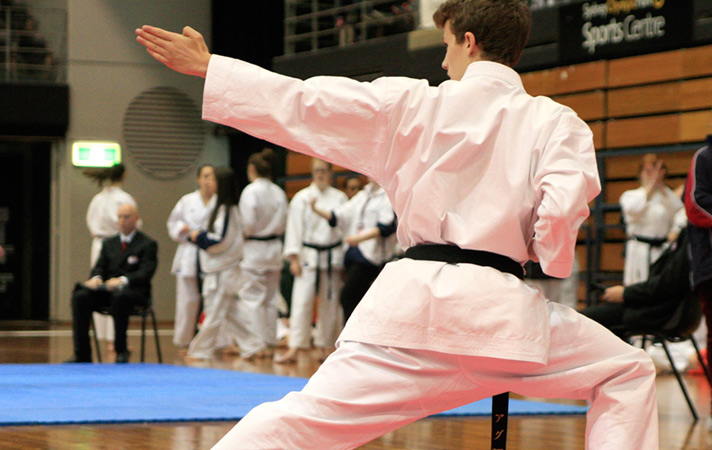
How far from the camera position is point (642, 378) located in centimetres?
210

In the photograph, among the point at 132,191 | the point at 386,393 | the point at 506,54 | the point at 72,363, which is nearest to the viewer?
the point at 386,393

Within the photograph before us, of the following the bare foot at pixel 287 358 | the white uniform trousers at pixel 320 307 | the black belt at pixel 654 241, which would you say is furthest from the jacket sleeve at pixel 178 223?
the black belt at pixel 654 241

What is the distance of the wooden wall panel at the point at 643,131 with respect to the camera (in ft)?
29.3

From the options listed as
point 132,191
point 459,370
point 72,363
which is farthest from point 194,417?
point 132,191

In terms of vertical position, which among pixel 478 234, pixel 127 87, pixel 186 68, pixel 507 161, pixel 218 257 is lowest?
pixel 218 257

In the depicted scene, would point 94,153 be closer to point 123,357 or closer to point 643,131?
point 123,357

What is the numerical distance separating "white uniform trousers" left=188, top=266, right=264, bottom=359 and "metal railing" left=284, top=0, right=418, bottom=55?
4.30 metres

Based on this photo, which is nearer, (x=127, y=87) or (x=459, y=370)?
(x=459, y=370)

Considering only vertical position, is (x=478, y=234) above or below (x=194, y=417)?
above

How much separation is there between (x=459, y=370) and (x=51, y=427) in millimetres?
2807

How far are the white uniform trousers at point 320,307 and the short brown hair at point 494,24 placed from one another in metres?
6.39

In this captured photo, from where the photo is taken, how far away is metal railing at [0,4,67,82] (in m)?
13.3

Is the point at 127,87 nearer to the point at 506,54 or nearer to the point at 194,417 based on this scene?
the point at 194,417

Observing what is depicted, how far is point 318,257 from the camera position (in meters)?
8.88
